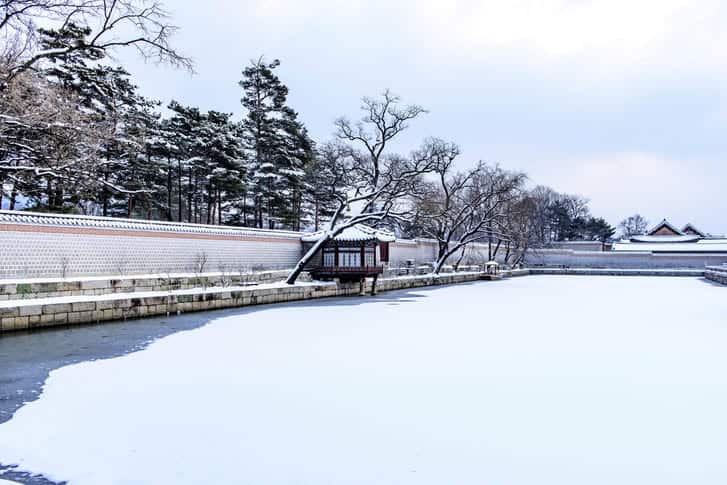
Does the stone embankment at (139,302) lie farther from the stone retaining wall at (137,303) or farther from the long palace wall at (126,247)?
the long palace wall at (126,247)

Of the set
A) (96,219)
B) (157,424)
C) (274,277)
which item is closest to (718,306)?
(274,277)

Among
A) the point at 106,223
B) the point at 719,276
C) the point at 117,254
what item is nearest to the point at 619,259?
the point at 719,276

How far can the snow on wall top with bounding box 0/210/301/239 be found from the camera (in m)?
12.2

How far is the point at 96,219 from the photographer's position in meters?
14.0

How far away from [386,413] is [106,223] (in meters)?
12.1

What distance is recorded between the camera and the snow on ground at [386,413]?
346 cm

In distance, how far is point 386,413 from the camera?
15.2 feet

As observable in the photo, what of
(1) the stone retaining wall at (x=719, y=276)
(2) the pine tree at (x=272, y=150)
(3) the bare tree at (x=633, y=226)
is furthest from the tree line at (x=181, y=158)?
(3) the bare tree at (x=633, y=226)

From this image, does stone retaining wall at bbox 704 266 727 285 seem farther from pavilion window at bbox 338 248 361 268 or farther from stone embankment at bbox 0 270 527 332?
stone embankment at bbox 0 270 527 332

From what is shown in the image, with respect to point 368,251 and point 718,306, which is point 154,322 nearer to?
point 368,251

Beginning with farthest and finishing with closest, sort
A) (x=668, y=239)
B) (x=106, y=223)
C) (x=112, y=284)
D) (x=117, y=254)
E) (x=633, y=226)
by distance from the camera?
(x=633, y=226) < (x=668, y=239) < (x=117, y=254) < (x=106, y=223) < (x=112, y=284)

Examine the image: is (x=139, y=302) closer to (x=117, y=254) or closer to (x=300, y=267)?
(x=117, y=254)

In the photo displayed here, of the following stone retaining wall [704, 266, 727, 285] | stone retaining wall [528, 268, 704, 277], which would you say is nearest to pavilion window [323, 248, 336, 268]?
stone retaining wall [704, 266, 727, 285]

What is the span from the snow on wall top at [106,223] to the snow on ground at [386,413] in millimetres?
6314
